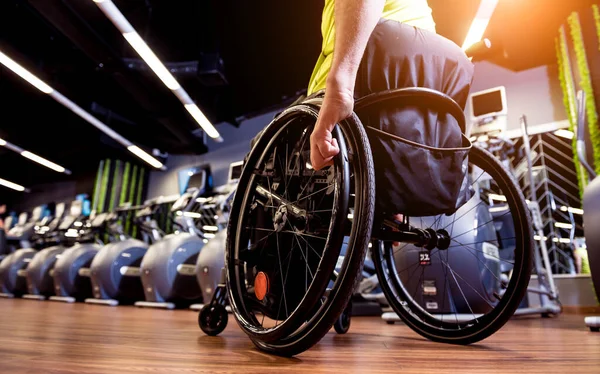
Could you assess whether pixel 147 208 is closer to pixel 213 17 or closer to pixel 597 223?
pixel 213 17

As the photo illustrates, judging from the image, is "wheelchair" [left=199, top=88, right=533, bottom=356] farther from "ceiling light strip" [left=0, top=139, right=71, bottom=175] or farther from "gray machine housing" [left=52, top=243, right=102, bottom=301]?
"ceiling light strip" [left=0, top=139, right=71, bottom=175]

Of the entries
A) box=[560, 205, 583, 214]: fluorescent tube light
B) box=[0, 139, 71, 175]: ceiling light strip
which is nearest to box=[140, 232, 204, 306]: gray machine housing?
box=[560, 205, 583, 214]: fluorescent tube light

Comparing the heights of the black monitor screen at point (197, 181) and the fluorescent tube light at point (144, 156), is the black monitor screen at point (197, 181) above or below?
below

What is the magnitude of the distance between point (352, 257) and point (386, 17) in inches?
33.1

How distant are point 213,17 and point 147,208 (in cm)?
295

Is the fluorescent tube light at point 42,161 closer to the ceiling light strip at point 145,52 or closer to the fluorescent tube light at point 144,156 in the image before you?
the fluorescent tube light at point 144,156

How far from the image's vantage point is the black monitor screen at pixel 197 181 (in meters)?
4.98

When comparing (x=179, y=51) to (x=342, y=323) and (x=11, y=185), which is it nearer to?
(x=342, y=323)

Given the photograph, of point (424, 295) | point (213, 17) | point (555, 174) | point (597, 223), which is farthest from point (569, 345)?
point (213, 17)

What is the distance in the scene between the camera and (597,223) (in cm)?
173

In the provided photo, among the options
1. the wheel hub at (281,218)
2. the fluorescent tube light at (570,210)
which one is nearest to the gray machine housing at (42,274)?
the wheel hub at (281,218)

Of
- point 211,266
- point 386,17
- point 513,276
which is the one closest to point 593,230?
point 513,276

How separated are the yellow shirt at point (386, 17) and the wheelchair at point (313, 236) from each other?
0.52 feet

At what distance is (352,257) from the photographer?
0.90 meters
